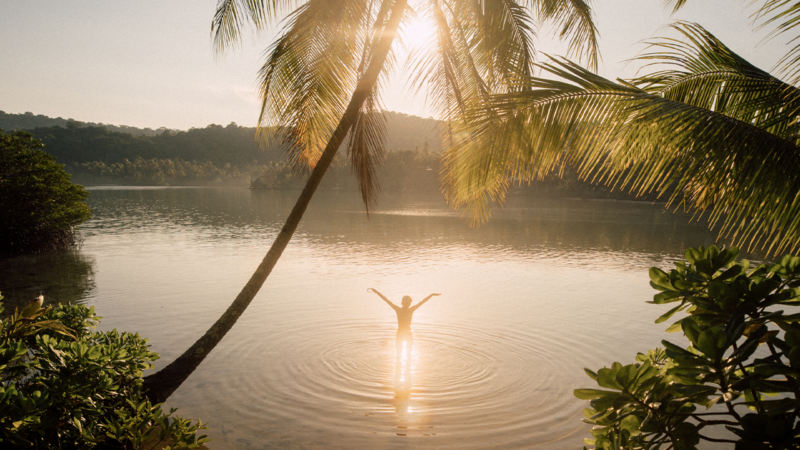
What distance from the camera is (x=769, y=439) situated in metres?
1.64

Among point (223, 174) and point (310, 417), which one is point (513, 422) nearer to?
point (310, 417)

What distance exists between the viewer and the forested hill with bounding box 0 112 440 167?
122 metres

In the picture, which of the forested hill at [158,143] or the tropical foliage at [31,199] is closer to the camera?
the tropical foliage at [31,199]

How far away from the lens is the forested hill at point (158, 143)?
122250mm

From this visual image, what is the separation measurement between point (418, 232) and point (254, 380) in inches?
1037

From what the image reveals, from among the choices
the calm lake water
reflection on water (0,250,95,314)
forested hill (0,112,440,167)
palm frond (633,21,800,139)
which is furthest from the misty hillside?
palm frond (633,21,800,139)

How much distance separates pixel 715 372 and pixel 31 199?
28082mm

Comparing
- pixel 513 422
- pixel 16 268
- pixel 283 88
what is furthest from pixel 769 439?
pixel 16 268

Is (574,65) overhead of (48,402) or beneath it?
overhead

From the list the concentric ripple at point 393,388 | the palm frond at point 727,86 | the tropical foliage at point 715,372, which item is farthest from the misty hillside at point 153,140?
the tropical foliage at point 715,372

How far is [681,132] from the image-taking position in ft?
12.7

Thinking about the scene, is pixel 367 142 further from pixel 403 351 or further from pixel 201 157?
pixel 201 157

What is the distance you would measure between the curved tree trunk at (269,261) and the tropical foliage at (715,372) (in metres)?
4.45

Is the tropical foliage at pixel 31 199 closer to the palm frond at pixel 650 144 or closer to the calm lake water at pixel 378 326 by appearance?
the calm lake water at pixel 378 326
